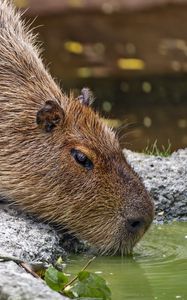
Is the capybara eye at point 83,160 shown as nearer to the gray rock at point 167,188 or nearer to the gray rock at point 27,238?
the gray rock at point 27,238

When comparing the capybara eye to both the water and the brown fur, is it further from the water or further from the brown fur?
the water

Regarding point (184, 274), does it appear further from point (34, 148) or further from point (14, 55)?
point (14, 55)

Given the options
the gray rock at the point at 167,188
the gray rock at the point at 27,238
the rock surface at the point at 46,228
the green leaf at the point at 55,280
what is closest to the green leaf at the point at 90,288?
the green leaf at the point at 55,280

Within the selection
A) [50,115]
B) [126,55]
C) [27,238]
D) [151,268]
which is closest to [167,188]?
[50,115]

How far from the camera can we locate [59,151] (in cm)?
828

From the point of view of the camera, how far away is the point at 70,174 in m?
8.23

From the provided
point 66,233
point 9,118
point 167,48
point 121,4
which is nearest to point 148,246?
point 66,233

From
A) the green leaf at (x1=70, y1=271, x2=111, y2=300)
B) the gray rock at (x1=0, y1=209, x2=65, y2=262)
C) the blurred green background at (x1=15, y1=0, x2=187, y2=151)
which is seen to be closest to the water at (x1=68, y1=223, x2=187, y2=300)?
the gray rock at (x1=0, y1=209, x2=65, y2=262)

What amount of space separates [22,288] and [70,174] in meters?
2.23

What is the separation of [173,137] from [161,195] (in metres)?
6.44

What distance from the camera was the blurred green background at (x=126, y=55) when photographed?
675 inches

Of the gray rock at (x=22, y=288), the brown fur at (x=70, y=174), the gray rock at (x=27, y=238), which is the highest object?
the brown fur at (x=70, y=174)

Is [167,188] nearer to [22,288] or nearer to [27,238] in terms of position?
[27,238]

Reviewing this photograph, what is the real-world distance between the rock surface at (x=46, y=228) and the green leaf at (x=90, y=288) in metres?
0.34
